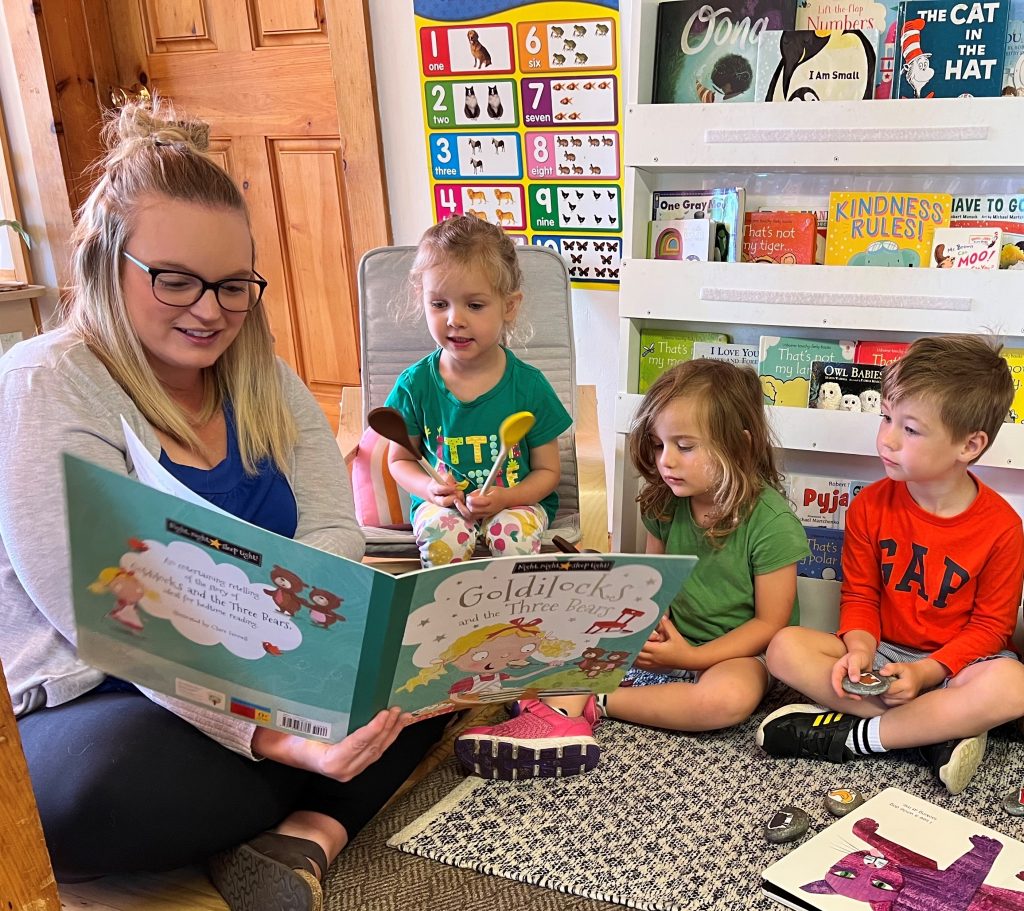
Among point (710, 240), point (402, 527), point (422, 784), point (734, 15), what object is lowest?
point (422, 784)

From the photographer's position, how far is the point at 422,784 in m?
1.64

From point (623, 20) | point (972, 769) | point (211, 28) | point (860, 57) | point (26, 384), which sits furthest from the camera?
point (211, 28)

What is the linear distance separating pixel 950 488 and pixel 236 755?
1280 millimetres

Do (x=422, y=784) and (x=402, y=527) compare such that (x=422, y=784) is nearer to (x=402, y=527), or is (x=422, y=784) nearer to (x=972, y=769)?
(x=402, y=527)

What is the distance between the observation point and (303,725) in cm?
116

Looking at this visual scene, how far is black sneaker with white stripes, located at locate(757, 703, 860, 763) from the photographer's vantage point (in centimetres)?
169

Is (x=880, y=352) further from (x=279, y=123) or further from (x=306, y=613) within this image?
(x=279, y=123)

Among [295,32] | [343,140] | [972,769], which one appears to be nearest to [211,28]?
[295,32]

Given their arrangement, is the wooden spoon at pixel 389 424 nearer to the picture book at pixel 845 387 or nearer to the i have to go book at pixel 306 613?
the i have to go book at pixel 306 613

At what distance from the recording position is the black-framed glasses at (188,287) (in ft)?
4.09

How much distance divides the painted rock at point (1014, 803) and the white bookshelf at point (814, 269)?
641 mm

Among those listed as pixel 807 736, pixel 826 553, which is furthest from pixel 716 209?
pixel 807 736

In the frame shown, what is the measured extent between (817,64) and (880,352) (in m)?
0.62

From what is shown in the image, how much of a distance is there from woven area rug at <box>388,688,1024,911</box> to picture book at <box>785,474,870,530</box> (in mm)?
647
